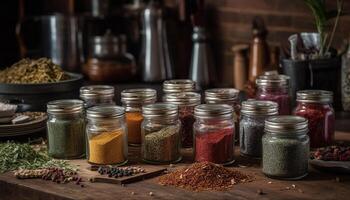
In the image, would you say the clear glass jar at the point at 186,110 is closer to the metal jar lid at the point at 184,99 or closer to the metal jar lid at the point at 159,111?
the metal jar lid at the point at 184,99

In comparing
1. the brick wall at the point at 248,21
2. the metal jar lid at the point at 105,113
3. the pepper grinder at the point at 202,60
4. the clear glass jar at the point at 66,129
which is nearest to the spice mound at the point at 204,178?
the metal jar lid at the point at 105,113

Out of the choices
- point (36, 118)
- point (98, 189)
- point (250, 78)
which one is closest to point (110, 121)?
point (98, 189)

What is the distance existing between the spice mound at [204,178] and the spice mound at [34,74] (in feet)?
2.67

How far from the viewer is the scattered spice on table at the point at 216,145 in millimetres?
1966

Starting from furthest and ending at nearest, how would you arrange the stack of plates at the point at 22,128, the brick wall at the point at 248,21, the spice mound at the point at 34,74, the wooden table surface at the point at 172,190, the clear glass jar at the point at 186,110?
the brick wall at the point at 248,21
the spice mound at the point at 34,74
the stack of plates at the point at 22,128
the clear glass jar at the point at 186,110
the wooden table surface at the point at 172,190

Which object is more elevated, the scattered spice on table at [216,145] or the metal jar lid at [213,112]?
the metal jar lid at [213,112]

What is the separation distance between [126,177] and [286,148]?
430 millimetres

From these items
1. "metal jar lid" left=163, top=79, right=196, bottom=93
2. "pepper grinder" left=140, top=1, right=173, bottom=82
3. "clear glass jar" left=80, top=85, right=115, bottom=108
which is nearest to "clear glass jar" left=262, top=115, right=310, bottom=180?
"metal jar lid" left=163, top=79, right=196, bottom=93

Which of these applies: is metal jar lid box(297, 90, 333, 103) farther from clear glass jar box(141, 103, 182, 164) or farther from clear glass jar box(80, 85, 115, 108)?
clear glass jar box(80, 85, 115, 108)

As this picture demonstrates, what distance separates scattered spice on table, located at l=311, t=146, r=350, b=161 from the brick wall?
111cm

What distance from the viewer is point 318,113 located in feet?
7.11

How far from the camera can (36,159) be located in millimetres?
2092

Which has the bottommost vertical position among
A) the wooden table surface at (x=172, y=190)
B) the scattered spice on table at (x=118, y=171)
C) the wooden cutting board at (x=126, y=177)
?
the wooden table surface at (x=172, y=190)

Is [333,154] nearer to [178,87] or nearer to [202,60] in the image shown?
[178,87]
